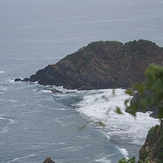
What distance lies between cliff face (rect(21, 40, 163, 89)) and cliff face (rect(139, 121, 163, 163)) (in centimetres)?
3321

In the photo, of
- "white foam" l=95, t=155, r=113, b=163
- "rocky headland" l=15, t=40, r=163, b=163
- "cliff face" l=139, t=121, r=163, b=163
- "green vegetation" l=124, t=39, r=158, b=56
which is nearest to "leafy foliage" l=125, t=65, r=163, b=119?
"cliff face" l=139, t=121, r=163, b=163

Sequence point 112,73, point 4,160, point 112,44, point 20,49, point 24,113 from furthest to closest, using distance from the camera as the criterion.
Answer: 1. point 20,49
2. point 112,44
3. point 112,73
4. point 24,113
5. point 4,160

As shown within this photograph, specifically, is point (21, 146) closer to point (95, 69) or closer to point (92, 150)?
point (92, 150)

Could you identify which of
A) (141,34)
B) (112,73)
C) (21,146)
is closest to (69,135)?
(21,146)

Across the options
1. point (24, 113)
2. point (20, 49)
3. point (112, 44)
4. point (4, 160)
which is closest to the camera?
point (4, 160)

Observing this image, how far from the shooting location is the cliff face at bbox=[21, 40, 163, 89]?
7344cm

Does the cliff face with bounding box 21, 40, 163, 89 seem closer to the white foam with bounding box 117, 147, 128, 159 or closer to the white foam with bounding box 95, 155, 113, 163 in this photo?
the white foam with bounding box 117, 147, 128, 159

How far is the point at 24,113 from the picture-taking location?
6338cm

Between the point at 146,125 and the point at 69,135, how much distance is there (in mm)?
9017

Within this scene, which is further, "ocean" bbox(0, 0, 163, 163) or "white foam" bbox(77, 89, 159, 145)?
"white foam" bbox(77, 89, 159, 145)

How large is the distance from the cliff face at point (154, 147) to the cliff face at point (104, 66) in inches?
1308

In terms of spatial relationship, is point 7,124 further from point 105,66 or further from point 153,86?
point 153,86

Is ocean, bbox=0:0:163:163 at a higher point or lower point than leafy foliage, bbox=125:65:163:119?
lower

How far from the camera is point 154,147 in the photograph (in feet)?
119
